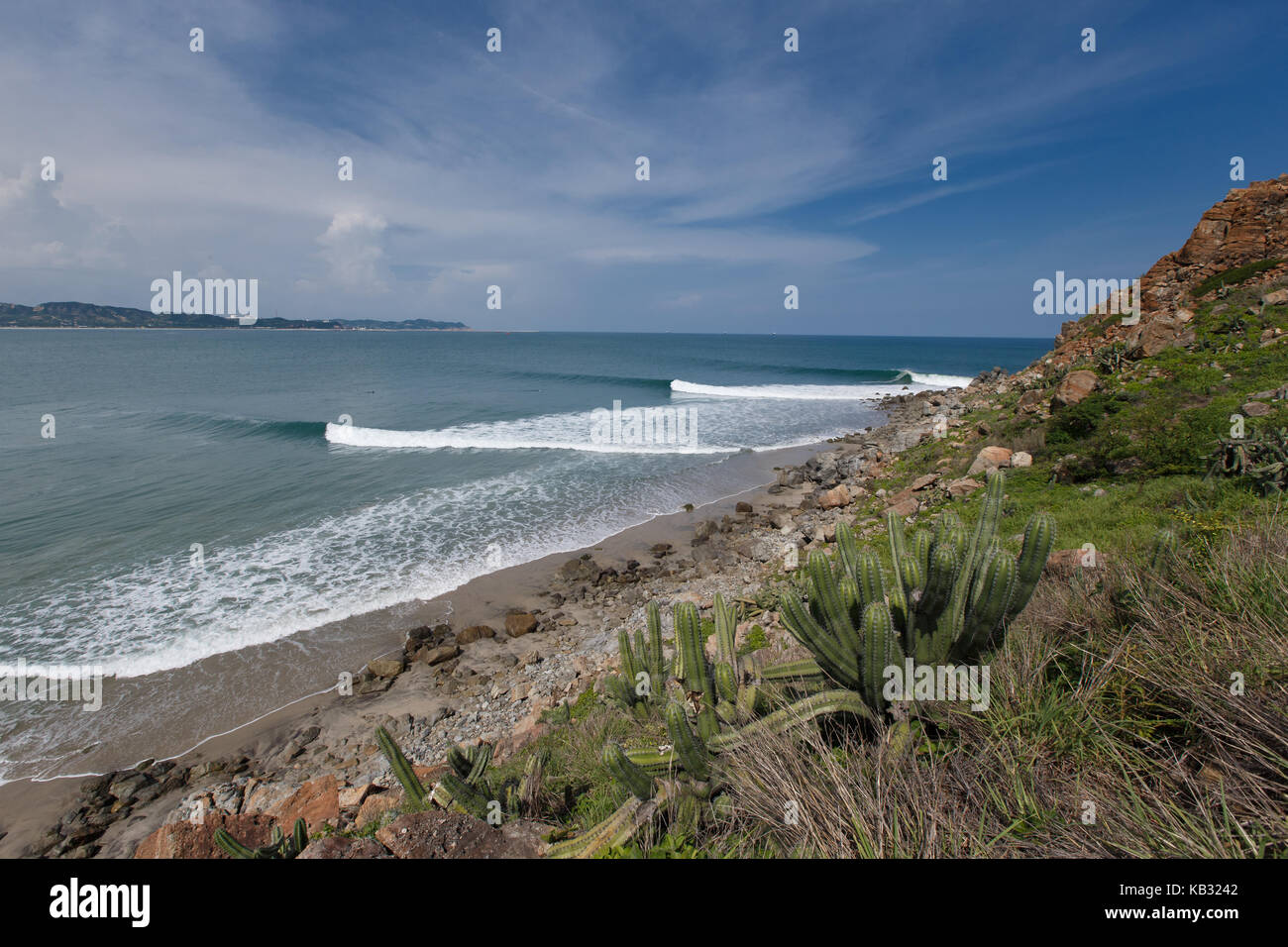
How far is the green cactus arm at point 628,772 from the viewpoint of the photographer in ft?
9.72

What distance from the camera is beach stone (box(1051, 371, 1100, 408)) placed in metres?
11.9

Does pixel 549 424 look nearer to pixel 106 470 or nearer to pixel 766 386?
pixel 106 470

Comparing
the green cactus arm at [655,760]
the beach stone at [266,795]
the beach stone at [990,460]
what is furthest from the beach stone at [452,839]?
the beach stone at [990,460]

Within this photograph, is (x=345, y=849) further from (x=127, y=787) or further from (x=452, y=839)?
(x=127, y=787)

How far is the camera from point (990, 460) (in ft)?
35.3

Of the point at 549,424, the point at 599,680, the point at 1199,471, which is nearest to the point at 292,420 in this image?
the point at 549,424

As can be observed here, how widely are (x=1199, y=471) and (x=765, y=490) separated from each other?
1067 cm

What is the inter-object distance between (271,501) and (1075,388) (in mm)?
20825

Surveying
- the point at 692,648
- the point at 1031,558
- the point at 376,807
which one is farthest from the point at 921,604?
the point at 376,807

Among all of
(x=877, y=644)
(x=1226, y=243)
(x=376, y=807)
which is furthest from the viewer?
(x=1226, y=243)

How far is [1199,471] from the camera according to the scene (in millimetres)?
7734

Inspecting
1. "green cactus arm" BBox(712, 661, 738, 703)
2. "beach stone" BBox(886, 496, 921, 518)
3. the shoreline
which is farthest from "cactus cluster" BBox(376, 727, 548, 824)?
"beach stone" BBox(886, 496, 921, 518)

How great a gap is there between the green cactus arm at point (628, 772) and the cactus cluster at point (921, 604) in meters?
1.18

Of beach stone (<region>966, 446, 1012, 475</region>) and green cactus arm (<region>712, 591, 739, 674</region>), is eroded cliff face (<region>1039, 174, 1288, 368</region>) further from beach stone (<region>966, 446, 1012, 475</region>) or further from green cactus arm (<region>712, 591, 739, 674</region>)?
green cactus arm (<region>712, 591, 739, 674</region>)
